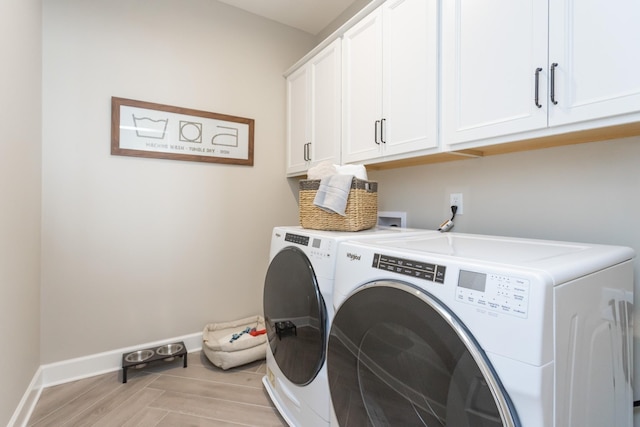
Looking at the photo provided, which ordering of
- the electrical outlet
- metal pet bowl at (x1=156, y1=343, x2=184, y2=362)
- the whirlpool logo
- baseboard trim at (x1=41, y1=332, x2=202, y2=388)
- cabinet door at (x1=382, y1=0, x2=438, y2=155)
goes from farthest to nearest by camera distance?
1. metal pet bowl at (x1=156, y1=343, x2=184, y2=362)
2. baseboard trim at (x1=41, y1=332, x2=202, y2=388)
3. the electrical outlet
4. cabinet door at (x1=382, y1=0, x2=438, y2=155)
5. the whirlpool logo

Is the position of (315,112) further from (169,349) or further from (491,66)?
(169,349)

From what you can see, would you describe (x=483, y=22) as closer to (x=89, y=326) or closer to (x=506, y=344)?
(x=506, y=344)

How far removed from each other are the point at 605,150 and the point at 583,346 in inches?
34.6

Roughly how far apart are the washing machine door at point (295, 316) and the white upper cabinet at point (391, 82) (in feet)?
2.62

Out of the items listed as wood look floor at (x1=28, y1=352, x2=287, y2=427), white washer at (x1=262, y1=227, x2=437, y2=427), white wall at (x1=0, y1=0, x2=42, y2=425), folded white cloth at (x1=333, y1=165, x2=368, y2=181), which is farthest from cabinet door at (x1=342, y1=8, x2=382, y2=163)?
white wall at (x1=0, y1=0, x2=42, y2=425)

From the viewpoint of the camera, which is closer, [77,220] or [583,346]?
[583,346]

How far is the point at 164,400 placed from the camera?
171 centimetres

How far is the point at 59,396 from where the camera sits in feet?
5.74

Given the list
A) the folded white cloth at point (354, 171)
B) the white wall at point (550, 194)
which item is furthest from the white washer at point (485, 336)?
the folded white cloth at point (354, 171)

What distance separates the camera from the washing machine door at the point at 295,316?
1.26 metres

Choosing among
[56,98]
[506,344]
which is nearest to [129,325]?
[56,98]

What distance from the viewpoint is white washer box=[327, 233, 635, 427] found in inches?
23.7

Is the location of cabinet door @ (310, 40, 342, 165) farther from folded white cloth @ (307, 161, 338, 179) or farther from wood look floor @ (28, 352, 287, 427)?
wood look floor @ (28, 352, 287, 427)

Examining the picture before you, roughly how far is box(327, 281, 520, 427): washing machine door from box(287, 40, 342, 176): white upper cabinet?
1.31 m
